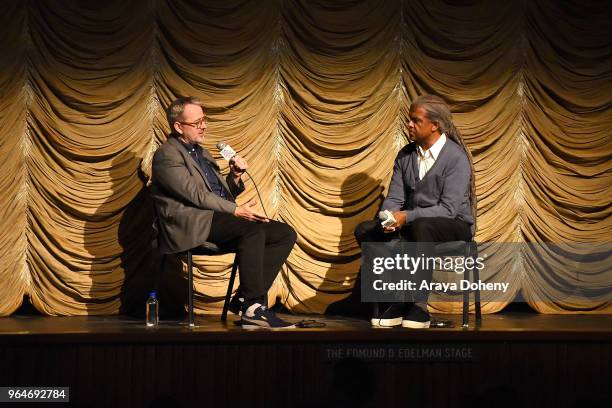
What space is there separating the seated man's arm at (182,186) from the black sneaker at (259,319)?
54cm

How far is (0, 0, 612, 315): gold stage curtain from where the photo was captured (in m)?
5.48

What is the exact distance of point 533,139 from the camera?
18.7ft

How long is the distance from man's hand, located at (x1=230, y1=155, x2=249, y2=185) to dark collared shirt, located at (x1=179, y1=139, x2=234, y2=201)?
0.10m

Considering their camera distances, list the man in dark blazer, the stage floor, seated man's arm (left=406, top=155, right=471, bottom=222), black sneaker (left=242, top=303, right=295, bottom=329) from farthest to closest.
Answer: seated man's arm (left=406, top=155, right=471, bottom=222) < the man in dark blazer < black sneaker (left=242, top=303, right=295, bottom=329) < the stage floor

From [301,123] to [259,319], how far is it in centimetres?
154

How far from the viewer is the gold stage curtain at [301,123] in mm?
5477

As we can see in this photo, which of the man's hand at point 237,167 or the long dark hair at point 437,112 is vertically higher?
the long dark hair at point 437,112

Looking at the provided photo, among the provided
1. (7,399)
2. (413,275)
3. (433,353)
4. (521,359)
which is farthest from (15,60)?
(521,359)

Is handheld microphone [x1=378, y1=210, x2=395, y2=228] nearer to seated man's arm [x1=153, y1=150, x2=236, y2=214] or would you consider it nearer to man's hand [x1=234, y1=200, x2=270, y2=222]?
man's hand [x1=234, y1=200, x2=270, y2=222]

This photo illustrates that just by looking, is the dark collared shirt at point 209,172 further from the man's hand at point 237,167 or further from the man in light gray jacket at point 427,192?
the man in light gray jacket at point 427,192

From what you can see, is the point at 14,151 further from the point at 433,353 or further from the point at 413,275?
the point at 433,353

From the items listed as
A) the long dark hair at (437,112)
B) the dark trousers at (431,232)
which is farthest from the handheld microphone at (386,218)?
the long dark hair at (437,112)

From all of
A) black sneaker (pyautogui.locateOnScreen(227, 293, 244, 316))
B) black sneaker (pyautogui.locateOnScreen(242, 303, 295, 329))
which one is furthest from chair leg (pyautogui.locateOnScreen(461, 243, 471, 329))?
black sneaker (pyautogui.locateOnScreen(227, 293, 244, 316))

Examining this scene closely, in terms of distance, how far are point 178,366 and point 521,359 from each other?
1640 mm
